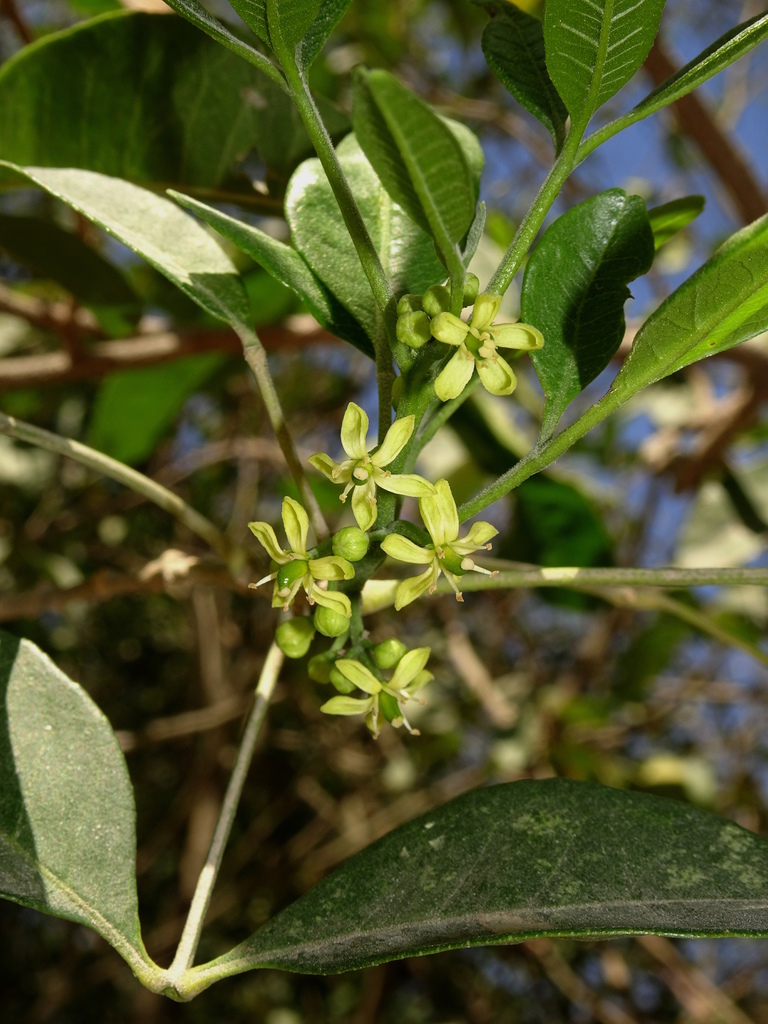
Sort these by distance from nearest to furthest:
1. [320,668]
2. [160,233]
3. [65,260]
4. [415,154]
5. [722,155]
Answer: [415,154] → [320,668] → [160,233] → [65,260] → [722,155]

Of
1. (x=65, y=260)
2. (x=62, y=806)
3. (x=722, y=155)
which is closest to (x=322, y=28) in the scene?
(x=62, y=806)

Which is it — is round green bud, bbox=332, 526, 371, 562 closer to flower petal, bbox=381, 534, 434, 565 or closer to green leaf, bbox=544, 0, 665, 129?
flower petal, bbox=381, 534, 434, 565

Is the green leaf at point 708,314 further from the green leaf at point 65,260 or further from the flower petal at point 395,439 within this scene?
the green leaf at point 65,260

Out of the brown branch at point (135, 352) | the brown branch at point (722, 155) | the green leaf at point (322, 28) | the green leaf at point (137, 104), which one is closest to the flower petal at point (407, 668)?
the green leaf at point (322, 28)

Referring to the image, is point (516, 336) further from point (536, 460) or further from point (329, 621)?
point (329, 621)

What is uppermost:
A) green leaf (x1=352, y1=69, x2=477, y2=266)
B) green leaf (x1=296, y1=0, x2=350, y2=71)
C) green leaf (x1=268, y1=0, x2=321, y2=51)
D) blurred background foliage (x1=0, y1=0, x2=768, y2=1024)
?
green leaf (x1=268, y1=0, x2=321, y2=51)

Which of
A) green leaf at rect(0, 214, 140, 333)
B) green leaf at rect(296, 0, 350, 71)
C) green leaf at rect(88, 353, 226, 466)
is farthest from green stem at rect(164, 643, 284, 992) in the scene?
green leaf at rect(88, 353, 226, 466)
